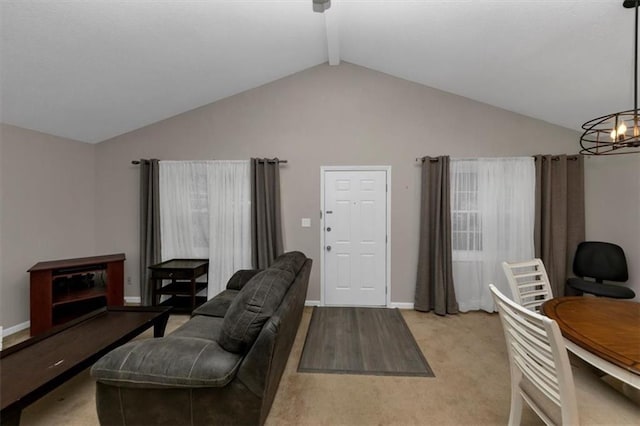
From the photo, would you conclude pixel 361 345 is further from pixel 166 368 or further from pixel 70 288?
pixel 70 288

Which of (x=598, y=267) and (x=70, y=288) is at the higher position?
(x=598, y=267)

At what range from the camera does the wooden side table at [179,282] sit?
3.38m

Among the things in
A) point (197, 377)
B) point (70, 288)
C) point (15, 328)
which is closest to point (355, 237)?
point (197, 377)

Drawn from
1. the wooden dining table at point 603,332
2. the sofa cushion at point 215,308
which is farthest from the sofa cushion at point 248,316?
the wooden dining table at point 603,332

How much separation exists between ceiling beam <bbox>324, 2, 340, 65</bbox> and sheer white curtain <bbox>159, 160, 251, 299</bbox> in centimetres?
185

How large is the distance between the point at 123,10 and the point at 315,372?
338cm

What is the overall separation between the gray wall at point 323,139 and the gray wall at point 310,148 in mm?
14

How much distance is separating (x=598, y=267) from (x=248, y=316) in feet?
13.4

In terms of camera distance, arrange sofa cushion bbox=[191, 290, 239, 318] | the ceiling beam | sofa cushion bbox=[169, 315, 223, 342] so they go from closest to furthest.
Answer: sofa cushion bbox=[169, 315, 223, 342] < sofa cushion bbox=[191, 290, 239, 318] < the ceiling beam

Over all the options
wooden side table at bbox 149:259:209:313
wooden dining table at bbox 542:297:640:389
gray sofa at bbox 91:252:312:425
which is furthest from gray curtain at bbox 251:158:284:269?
wooden dining table at bbox 542:297:640:389

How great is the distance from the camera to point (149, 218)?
378 cm

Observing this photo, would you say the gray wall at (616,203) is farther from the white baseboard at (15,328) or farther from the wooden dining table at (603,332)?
the white baseboard at (15,328)

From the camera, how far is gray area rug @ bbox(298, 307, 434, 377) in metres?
2.35

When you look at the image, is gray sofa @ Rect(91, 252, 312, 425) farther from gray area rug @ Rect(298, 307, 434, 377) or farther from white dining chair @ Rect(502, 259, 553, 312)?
white dining chair @ Rect(502, 259, 553, 312)
